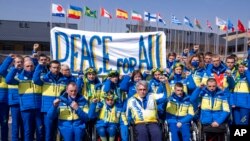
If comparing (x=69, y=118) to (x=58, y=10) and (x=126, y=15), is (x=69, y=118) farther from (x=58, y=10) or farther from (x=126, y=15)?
(x=126, y=15)

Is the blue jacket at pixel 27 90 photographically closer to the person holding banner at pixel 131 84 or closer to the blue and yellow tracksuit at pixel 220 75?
the person holding banner at pixel 131 84

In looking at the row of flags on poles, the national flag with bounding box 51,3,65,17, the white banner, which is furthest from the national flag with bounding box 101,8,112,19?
the white banner

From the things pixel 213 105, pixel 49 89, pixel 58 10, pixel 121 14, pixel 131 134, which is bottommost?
pixel 131 134

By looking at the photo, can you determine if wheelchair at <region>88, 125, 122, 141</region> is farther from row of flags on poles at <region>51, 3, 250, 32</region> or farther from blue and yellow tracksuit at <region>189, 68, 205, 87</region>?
row of flags on poles at <region>51, 3, 250, 32</region>

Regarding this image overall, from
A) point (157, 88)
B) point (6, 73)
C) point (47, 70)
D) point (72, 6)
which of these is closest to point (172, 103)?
point (157, 88)

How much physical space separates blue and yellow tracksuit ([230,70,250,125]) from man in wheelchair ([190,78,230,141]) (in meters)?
0.51

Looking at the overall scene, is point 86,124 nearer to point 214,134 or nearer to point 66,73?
point 66,73

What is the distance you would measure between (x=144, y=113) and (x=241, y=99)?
6.49 ft

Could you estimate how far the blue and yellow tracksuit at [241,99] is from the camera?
721 centimetres

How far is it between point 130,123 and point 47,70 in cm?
183

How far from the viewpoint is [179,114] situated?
697 cm

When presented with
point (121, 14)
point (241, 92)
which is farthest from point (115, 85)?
point (121, 14)

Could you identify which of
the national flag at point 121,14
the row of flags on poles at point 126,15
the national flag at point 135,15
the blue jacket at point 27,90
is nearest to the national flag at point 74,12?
the row of flags on poles at point 126,15

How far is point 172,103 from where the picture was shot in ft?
23.0
